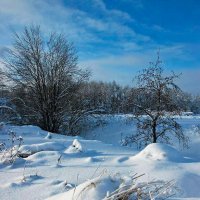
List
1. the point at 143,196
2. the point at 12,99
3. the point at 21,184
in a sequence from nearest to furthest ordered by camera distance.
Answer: the point at 143,196 → the point at 21,184 → the point at 12,99

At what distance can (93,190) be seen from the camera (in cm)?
210

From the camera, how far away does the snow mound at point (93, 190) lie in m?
2.08

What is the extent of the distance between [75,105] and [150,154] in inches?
631

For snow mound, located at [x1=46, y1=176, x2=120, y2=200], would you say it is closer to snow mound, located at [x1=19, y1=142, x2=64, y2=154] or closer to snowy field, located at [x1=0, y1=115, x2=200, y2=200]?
snowy field, located at [x1=0, y1=115, x2=200, y2=200]

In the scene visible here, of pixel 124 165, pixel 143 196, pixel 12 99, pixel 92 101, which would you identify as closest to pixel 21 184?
pixel 124 165

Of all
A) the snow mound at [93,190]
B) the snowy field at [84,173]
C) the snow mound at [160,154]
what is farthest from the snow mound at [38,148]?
the snow mound at [93,190]

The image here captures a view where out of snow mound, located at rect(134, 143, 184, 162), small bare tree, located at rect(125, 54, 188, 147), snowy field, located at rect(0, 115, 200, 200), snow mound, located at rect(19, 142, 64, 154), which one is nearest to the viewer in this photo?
snowy field, located at rect(0, 115, 200, 200)

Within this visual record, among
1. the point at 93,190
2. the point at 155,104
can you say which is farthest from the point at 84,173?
the point at 155,104

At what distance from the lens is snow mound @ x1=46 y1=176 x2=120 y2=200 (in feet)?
6.82

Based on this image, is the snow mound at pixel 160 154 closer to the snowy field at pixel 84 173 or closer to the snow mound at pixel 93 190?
the snowy field at pixel 84 173

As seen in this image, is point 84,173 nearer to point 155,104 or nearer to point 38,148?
point 38,148

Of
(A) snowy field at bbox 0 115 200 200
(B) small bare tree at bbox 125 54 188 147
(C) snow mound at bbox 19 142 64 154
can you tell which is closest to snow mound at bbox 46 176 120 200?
(A) snowy field at bbox 0 115 200 200

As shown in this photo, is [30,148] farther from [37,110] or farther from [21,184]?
[37,110]

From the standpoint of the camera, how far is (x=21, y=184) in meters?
3.34
